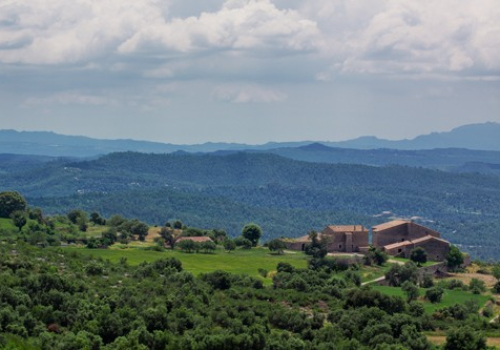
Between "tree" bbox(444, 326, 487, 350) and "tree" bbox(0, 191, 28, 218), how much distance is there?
66.7 meters

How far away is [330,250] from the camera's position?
322 feet

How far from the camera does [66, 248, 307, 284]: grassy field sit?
83562mm

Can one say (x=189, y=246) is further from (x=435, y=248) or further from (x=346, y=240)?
(x=435, y=248)

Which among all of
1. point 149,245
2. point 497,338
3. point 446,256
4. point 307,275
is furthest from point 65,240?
point 497,338

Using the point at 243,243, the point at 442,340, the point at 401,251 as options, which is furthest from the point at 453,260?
the point at 442,340

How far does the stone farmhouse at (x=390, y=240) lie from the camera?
9525cm

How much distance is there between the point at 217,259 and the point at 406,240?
2098cm

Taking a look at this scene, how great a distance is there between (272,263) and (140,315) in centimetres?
3581

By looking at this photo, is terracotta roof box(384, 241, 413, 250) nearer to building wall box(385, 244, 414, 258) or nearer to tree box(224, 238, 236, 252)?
building wall box(385, 244, 414, 258)

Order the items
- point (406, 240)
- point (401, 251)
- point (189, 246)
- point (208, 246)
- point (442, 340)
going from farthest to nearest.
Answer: point (406, 240) < point (208, 246) < point (189, 246) < point (401, 251) < point (442, 340)

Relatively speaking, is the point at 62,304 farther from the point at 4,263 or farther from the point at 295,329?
the point at 295,329

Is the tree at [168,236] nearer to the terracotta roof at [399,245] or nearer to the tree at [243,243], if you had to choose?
the tree at [243,243]

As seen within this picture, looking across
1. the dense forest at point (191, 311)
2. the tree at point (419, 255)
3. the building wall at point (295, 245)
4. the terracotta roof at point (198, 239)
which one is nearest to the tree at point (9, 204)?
the terracotta roof at point (198, 239)

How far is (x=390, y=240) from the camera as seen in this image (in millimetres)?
100750
